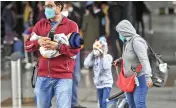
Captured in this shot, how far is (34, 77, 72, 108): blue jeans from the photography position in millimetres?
5875

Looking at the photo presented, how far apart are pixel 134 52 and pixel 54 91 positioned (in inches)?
48.6

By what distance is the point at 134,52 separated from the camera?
6.46 meters

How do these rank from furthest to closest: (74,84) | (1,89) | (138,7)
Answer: (138,7) < (1,89) < (74,84)

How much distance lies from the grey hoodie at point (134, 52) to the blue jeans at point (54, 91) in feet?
3.18

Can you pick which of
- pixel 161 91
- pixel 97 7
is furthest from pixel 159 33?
pixel 161 91

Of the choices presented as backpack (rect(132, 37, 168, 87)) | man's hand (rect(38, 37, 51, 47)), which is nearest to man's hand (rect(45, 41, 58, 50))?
man's hand (rect(38, 37, 51, 47))

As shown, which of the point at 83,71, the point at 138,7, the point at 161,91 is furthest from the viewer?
the point at 138,7

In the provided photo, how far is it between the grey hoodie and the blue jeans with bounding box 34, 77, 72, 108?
97 cm

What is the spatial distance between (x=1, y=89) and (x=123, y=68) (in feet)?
16.0

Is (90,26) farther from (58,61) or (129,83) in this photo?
(58,61)

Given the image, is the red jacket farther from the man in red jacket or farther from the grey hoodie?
the grey hoodie

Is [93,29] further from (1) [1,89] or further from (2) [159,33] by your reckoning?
(2) [159,33]

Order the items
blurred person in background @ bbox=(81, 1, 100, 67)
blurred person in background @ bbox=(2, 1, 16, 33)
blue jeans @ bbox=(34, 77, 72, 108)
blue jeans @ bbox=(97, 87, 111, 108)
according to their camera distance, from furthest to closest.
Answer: blurred person in background @ bbox=(2, 1, 16, 33) → blurred person in background @ bbox=(81, 1, 100, 67) → blue jeans @ bbox=(97, 87, 111, 108) → blue jeans @ bbox=(34, 77, 72, 108)

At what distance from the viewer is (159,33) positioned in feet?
74.8
